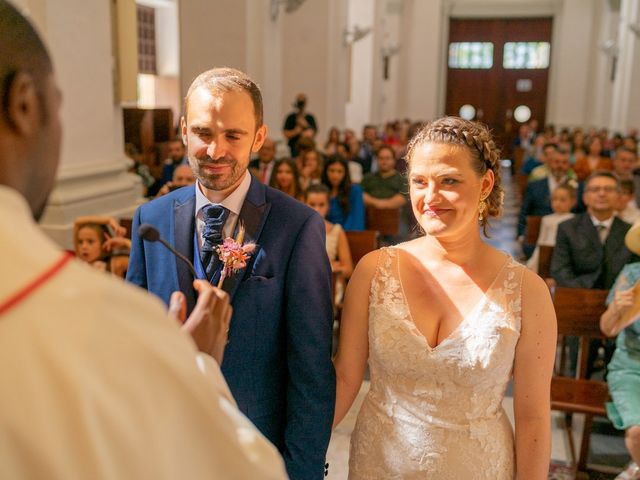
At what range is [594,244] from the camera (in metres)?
4.77

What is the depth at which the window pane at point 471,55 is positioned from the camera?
24.0 m

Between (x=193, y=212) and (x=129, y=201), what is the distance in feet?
10.6

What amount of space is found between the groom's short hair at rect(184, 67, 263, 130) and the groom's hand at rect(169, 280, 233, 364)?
2.21 feet

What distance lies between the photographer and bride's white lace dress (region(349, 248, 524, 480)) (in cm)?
195

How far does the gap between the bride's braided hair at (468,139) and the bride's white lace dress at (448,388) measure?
0.32 metres

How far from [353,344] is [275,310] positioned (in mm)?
385

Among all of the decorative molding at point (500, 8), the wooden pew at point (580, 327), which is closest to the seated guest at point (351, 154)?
the wooden pew at point (580, 327)

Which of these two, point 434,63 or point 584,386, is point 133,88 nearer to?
point 584,386

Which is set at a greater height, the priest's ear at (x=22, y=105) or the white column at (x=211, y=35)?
the white column at (x=211, y=35)

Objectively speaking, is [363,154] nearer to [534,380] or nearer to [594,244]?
[594,244]

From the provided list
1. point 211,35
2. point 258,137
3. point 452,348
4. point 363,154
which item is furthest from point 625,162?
point 258,137

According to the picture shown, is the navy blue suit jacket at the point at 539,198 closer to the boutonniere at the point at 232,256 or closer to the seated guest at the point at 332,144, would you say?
the seated guest at the point at 332,144

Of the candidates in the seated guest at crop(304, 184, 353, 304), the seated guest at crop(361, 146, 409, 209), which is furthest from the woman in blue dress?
the seated guest at crop(361, 146, 409, 209)

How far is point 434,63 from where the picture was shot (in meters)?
23.7
